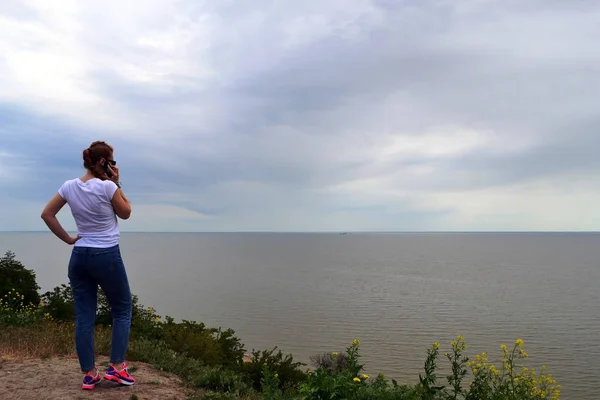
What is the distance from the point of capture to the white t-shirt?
14.0 ft

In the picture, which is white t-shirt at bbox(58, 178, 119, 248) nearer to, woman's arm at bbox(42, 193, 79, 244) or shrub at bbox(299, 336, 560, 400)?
woman's arm at bbox(42, 193, 79, 244)

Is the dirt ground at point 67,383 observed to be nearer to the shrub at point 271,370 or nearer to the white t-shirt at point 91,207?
the white t-shirt at point 91,207

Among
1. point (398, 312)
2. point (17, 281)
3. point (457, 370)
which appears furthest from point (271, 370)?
point (398, 312)

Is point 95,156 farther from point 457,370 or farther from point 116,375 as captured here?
point 457,370

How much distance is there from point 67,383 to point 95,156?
2562 millimetres

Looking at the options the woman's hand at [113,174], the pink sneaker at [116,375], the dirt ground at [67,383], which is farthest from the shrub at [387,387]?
the woman's hand at [113,174]

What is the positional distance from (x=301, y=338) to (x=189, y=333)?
1460 cm

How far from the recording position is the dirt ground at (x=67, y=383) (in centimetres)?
452

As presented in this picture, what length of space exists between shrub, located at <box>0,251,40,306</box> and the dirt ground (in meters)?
5.82

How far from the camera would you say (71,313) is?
9938 mm

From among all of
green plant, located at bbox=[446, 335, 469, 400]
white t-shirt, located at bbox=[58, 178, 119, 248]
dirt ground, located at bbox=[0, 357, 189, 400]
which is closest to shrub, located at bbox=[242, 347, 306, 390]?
dirt ground, located at bbox=[0, 357, 189, 400]

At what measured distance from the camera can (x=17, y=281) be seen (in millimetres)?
11117

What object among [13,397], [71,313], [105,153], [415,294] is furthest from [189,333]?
[415,294]

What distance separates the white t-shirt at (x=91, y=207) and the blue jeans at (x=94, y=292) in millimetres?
103
